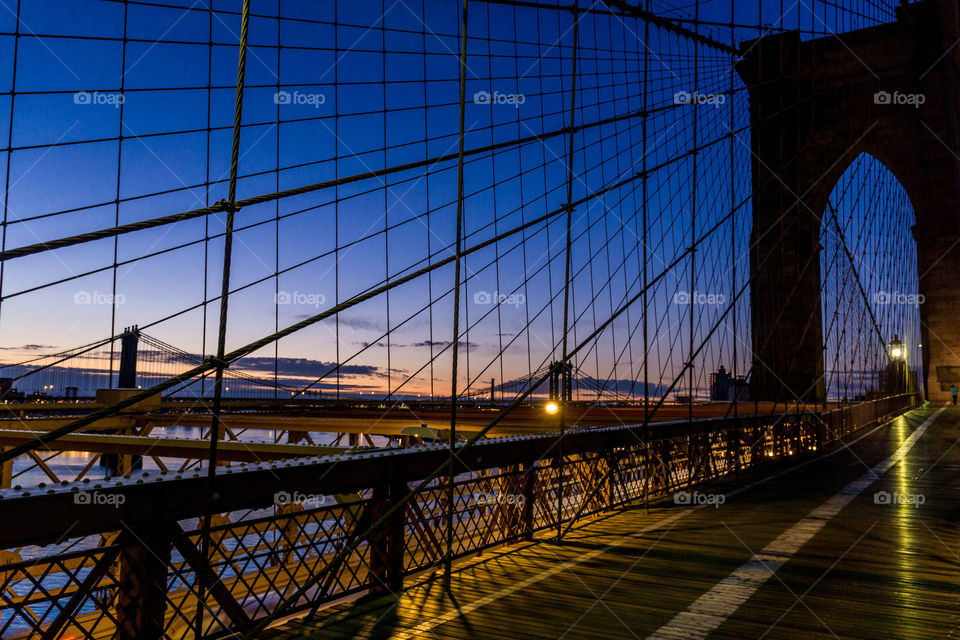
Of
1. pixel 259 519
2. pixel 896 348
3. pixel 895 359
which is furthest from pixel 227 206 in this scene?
pixel 895 359

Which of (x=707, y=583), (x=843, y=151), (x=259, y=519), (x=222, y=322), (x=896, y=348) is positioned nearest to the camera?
(x=222, y=322)

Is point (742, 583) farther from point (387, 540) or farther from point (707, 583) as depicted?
point (387, 540)

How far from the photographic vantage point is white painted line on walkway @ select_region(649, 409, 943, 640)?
3.67 metres

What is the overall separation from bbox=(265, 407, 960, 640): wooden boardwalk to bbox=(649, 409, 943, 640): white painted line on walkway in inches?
0.5

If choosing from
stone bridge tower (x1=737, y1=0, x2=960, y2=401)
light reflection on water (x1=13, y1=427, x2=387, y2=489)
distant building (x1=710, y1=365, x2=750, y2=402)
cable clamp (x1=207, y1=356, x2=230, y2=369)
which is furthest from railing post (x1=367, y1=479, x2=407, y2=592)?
distant building (x1=710, y1=365, x2=750, y2=402)

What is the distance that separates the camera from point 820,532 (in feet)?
20.3

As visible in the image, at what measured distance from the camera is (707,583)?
4.51 m

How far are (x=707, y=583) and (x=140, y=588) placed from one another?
3.30 meters

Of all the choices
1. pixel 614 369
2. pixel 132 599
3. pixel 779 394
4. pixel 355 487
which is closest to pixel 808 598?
pixel 355 487

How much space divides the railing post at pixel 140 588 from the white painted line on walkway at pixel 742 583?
7.73 feet

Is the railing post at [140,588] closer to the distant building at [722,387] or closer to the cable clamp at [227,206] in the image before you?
the cable clamp at [227,206]

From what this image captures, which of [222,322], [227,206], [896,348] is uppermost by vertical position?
[227,206]

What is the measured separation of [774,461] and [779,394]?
10.1 meters

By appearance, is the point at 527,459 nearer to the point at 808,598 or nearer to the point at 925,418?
the point at 808,598
